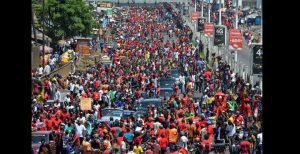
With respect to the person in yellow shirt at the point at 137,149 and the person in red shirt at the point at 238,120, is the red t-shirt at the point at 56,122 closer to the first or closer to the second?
the person in yellow shirt at the point at 137,149

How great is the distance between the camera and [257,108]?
83.1 ft

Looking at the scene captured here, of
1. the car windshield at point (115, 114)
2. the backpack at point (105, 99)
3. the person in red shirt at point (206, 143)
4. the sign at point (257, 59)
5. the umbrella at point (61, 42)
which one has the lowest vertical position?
the backpack at point (105, 99)

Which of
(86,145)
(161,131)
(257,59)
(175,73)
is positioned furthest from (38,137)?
(175,73)

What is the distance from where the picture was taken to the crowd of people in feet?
63.1

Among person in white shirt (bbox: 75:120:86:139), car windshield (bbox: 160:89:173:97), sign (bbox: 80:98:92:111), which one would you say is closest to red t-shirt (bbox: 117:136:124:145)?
person in white shirt (bbox: 75:120:86:139)

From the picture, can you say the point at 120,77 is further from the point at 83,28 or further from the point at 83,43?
the point at 83,28

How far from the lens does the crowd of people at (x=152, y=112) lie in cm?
1922

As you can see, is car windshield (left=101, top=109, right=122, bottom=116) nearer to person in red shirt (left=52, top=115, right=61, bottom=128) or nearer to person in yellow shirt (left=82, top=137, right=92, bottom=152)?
person in red shirt (left=52, top=115, right=61, bottom=128)

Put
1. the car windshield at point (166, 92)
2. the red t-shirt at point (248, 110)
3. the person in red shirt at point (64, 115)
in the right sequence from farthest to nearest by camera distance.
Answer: the car windshield at point (166, 92), the red t-shirt at point (248, 110), the person in red shirt at point (64, 115)

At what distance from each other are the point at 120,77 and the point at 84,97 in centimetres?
1197

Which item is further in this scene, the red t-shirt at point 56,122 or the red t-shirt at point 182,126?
the red t-shirt at point 56,122

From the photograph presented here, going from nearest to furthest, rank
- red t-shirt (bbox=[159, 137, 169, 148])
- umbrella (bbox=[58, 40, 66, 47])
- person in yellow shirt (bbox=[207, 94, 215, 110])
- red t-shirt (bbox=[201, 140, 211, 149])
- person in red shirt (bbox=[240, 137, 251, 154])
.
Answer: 1. person in red shirt (bbox=[240, 137, 251, 154])
2. red t-shirt (bbox=[159, 137, 169, 148])
3. red t-shirt (bbox=[201, 140, 211, 149])
4. person in yellow shirt (bbox=[207, 94, 215, 110])
5. umbrella (bbox=[58, 40, 66, 47])

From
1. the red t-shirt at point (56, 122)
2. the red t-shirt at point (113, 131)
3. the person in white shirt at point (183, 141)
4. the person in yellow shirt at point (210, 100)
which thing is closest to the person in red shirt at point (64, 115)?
the red t-shirt at point (56, 122)
